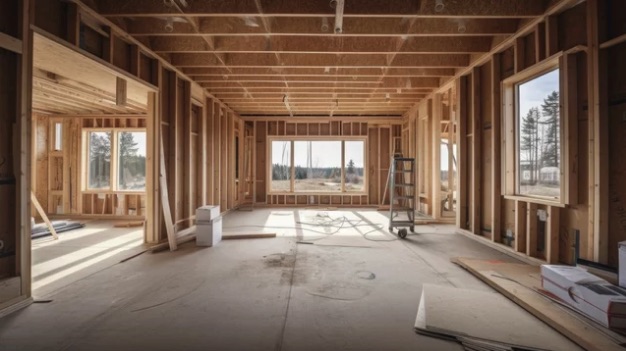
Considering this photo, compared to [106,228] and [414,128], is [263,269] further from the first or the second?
[414,128]

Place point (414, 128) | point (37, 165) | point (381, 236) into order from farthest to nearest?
point (414, 128) → point (37, 165) → point (381, 236)

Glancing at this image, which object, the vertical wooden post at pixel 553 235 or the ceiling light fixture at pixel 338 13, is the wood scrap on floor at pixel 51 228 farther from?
the vertical wooden post at pixel 553 235

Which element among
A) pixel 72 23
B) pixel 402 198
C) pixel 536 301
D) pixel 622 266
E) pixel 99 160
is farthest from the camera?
pixel 99 160

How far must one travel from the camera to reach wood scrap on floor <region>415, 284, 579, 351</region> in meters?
2.09

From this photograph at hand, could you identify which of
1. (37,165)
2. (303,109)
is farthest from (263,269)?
(37,165)

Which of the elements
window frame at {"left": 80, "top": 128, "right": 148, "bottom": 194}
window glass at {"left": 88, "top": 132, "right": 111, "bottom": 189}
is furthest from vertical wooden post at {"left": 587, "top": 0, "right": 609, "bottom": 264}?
window glass at {"left": 88, "top": 132, "right": 111, "bottom": 189}

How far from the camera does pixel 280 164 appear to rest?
10.8m

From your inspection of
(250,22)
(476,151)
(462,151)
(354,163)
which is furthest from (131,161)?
(476,151)

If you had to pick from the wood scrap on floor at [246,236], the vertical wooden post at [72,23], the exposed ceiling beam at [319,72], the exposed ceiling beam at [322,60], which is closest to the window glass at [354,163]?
the exposed ceiling beam at [319,72]

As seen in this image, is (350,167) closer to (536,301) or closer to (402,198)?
(402,198)

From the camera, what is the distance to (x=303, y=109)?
9523 mm

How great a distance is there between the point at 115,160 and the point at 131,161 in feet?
1.28

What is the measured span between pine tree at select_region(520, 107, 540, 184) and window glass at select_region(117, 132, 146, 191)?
29.7 feet

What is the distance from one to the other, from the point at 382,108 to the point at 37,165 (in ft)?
33.8
